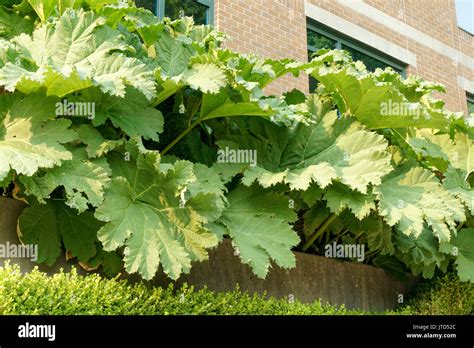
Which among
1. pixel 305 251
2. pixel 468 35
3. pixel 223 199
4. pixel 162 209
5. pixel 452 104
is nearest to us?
pixel 162 209

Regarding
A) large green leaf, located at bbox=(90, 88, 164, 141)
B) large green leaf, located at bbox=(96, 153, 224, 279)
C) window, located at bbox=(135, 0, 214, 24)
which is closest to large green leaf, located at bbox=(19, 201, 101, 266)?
large green leaf, located at bbox=(96, 153, 224, 279)

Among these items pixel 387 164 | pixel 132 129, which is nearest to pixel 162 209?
pixel 132 129

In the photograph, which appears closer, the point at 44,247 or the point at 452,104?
the point at 44,247

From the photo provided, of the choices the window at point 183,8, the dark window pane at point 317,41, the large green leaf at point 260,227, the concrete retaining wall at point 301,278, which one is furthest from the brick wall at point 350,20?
the large green leaf at point 260,227

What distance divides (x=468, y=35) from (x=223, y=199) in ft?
36.4

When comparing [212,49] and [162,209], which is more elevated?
[212,49]

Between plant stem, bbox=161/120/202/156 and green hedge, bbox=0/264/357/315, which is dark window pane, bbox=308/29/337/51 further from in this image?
green hedge, bbox=0/264/357/315

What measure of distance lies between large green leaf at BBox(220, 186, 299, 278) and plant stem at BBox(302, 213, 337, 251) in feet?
3.03

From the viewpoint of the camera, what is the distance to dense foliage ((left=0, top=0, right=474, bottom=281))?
437 cm

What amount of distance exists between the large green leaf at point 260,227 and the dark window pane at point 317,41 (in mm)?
6113

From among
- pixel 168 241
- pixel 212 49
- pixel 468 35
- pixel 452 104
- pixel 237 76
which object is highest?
pixel 468 35
